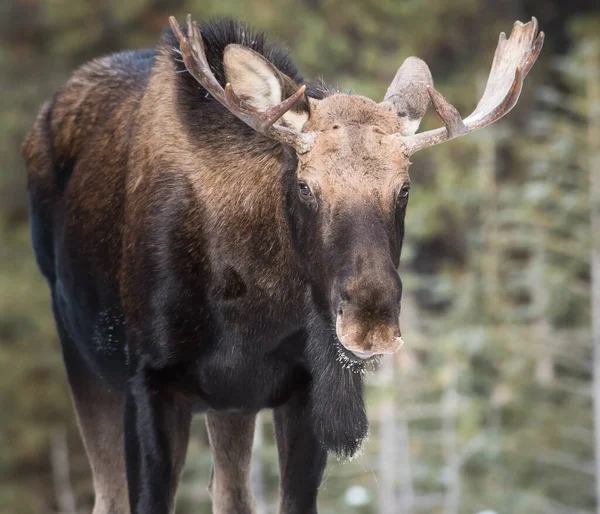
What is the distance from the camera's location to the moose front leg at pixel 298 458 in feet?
21.8

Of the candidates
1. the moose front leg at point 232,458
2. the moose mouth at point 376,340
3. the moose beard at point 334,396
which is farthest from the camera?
the moose front leg at point 232,458

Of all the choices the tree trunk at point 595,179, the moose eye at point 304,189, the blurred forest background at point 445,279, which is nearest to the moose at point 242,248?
the moose eye at point 304,189

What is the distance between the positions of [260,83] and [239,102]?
18cm

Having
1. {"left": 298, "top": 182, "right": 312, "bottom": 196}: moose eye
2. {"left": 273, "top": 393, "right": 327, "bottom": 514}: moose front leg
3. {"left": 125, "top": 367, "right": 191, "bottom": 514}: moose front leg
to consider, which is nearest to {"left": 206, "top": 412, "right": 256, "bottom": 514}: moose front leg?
{"left": 273, "top": 393, "right": 327, "bottom": 514}: moose front leg

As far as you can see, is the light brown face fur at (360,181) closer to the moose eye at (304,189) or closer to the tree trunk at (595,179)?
the moose eye at (304,189)

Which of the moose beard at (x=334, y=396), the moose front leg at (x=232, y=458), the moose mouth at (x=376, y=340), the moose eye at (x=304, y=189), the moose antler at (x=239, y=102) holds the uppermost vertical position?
the moose antler at (x=239, y=102)

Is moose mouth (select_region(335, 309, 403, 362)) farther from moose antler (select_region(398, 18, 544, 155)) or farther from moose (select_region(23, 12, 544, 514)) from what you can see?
moose antler (select_region(398, 18, 544, 155))

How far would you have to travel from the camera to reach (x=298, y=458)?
669cm

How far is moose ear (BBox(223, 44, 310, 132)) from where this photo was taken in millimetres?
6016

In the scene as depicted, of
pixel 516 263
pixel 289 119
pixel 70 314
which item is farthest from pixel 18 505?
pixel 289 119

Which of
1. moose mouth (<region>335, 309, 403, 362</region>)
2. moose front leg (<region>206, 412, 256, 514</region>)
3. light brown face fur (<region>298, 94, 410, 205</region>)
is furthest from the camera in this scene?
moose front leg (<region>206, 412, 256, 514</region>)

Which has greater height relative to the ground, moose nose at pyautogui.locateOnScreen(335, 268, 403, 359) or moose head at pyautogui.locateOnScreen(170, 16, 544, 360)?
moose head at pyautogui.locateOnScreen(170, 16, 544, 360)

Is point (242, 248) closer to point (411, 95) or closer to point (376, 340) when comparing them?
point (411, 95)

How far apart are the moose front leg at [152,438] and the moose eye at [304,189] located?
41.7 inches
